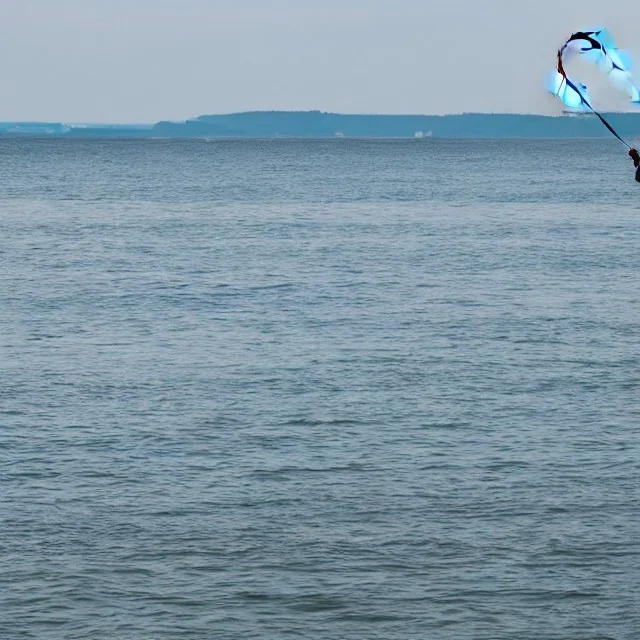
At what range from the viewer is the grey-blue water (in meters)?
28.3

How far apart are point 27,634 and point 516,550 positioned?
37.7ft

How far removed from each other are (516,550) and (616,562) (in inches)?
91.0

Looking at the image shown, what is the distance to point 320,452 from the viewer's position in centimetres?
3931

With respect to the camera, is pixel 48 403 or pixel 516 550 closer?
pixel 516 550

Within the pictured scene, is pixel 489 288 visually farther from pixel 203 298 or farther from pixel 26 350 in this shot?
pixel 26 350

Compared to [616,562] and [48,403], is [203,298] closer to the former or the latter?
[48,403]

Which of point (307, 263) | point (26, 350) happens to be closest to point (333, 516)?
point (26, 350)

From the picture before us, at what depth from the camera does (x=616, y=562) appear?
3048cm

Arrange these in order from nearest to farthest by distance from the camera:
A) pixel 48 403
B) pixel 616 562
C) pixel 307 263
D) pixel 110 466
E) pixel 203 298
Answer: pixel 616 562 → pixel 110 466 → pixel 48 403 → pixel 203 298 → pixel 307 263

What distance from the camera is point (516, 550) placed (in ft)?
102

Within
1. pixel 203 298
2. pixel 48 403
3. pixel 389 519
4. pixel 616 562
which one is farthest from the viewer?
pixel 203 298

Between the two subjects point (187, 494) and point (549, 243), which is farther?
point (549, 243)

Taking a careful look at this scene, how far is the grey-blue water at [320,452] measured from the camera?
28328 mm

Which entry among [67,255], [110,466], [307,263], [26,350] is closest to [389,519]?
[110,466]
